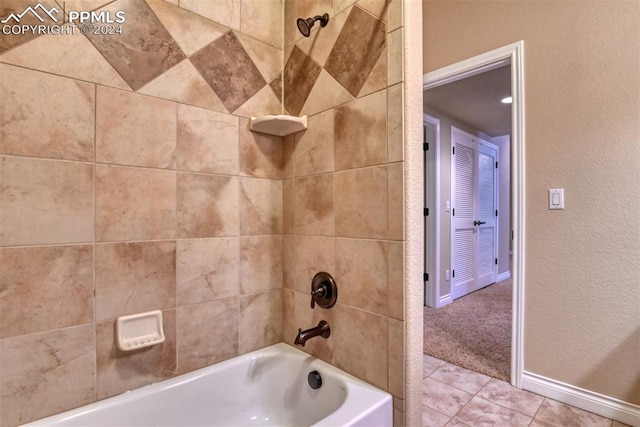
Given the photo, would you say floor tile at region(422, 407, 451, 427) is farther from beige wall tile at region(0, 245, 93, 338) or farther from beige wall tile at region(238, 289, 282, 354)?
beige wall tile at region(0, 245, 93, 338)

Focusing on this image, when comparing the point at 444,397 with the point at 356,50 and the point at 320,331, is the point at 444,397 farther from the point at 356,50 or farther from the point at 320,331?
the point at 356,50

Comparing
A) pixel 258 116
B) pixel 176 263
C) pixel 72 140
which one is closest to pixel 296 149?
pixel 258 116

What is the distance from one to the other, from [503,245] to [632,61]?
12.6 feet

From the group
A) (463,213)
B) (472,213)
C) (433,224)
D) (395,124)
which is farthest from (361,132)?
(472,213)

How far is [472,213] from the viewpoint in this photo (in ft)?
13.2

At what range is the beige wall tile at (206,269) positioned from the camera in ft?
3.96

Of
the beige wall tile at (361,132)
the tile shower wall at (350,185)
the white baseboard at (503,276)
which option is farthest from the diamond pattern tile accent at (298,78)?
the white baseboard at (503,276)

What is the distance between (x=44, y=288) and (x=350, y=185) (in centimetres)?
107

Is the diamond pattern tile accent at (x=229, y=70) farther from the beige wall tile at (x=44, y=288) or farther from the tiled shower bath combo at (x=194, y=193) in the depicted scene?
the beige wall tile at (x=44, y=288)

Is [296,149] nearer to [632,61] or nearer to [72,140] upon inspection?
[72,140]

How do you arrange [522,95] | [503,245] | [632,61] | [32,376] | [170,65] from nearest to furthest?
[32,376], [170,65], [632,61], [522,95], [503,245]

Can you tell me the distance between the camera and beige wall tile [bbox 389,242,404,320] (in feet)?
3.41

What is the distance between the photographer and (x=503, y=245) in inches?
193

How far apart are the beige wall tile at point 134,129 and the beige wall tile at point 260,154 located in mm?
294
